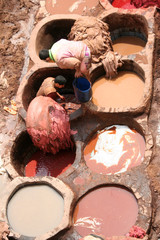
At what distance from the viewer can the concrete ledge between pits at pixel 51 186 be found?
6.10m

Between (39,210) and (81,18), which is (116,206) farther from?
(81,18)

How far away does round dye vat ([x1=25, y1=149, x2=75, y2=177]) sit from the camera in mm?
7238

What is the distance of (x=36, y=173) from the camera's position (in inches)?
287

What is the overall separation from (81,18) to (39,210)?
12.4 ft

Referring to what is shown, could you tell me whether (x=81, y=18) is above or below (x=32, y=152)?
above

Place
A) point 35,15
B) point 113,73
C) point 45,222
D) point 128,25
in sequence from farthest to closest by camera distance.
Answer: point 35,15, point 128,25, point 113,73, point 45,222

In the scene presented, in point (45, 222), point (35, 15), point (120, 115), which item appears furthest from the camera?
point (35, 15)

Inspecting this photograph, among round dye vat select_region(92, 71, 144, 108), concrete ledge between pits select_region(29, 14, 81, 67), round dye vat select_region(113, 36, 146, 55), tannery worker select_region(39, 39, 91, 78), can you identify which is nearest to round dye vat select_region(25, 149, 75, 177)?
round dye vat select_region(92, 71, 144, 108)

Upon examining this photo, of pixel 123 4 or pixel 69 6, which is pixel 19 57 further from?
pixel 123 4

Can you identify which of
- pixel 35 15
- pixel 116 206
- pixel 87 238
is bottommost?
pixel 116 206

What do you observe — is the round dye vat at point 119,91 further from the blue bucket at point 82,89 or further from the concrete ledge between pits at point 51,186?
the concrete ledge between pits at point 51,186

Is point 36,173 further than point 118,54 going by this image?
No

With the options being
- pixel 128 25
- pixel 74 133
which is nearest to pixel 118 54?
pixel 128 25

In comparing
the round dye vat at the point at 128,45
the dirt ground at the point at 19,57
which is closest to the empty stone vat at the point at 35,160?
the dirt ground at the point at 19,57
